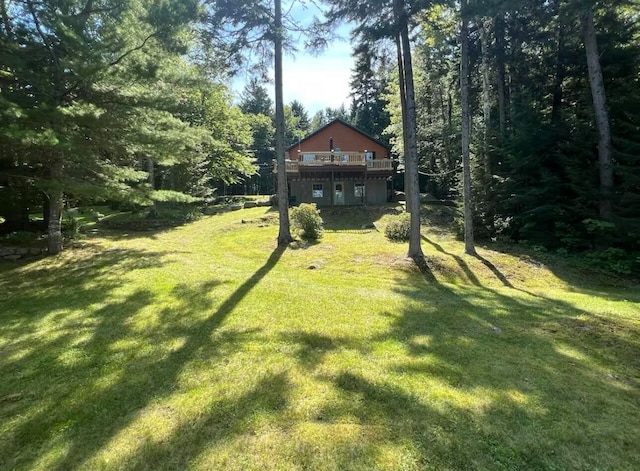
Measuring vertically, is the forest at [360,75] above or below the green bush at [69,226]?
above

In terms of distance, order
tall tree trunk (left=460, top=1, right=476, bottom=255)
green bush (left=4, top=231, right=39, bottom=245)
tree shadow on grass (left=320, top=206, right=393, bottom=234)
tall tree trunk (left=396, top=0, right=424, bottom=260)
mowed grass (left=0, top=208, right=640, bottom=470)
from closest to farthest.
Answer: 1. mowed grass (left=0, top=208, right=640, bottom=470)
2. green bush (left=4, top=231, right=39, bottom=245)
3. tall tree trunk (left=396, top=0, right=424, bottom=260)
4. tall tree trunk (left=460, top=1, right=476, bottom=255)
5. tree shadow on grass (left=320, top=206, right=393, bottom=234)

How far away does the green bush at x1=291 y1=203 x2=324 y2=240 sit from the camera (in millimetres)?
15421

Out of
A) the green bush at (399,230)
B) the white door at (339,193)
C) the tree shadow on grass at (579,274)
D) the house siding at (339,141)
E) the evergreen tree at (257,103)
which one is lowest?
the tree shadow on grass at (579,274)

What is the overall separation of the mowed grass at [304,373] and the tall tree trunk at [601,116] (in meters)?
5.23

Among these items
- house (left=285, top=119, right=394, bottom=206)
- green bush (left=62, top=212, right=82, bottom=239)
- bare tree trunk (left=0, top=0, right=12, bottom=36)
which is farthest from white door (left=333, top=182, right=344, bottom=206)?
bare tree trunk (left=0, top=0, right=12, bottom=36)

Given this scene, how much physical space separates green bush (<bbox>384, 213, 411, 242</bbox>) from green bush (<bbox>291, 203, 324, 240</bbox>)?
10.6 ft

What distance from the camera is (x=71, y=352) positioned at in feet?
16.5

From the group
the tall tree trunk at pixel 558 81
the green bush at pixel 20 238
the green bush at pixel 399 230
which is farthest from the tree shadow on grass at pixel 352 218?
the green bush at pixel 20 238

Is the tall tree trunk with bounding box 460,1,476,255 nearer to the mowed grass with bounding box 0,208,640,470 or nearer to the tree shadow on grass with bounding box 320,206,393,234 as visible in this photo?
the mowed grass with bounding box 0,208,640,470

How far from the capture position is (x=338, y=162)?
78.0ft

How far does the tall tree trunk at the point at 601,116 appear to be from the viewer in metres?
13.2

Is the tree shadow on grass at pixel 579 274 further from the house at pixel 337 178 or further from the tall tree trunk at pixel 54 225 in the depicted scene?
the tall tree trunk at pixel 54 225

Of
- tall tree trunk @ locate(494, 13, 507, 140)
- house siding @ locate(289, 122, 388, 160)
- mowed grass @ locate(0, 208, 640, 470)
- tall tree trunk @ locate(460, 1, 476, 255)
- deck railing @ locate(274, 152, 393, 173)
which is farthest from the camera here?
house siding @ locate(289, 122, 388, 160)

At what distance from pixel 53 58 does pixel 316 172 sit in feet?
54.3
